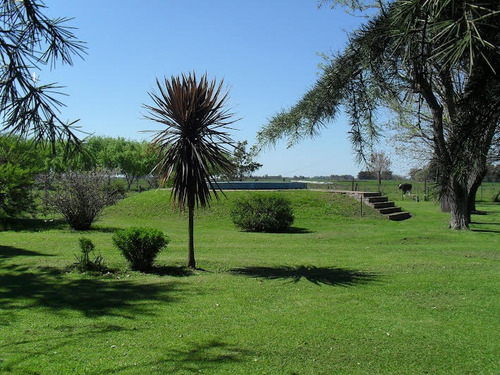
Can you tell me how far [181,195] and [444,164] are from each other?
280 inches

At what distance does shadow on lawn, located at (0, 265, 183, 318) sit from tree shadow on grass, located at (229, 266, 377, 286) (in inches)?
76.6

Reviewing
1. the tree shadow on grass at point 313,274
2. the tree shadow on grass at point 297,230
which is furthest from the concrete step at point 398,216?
the tree shadow on grass at point 313,274

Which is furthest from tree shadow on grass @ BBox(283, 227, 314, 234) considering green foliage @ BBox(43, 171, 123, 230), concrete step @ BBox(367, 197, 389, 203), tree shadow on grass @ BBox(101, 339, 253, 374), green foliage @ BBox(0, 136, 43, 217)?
tree shadow on grass @ BBox(101, 339, 253, 374)

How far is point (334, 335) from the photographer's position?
537 cm

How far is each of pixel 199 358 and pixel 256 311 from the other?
194cm

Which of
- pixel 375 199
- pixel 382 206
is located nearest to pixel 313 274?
pixel 382 206

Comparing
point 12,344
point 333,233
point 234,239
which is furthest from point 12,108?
point 333,233

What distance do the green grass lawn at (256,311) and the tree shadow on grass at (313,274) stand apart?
0.04 m

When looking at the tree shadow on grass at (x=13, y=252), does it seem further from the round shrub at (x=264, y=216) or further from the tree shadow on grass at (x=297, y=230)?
the tree shadow on grass at (x=297, y=230)

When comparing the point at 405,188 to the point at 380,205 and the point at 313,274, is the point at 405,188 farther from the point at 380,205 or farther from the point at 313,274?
the point at 313,274

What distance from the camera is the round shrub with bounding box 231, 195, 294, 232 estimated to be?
57.6 feet

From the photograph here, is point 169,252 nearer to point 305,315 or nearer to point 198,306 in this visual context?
point 198,306

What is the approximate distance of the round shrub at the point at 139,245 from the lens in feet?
31.0

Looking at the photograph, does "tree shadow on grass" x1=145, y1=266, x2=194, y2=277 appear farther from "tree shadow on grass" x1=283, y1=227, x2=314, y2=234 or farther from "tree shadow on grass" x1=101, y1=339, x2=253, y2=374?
"tree shadow on grass" x1=283, y1=227, x2=314, y2=234
